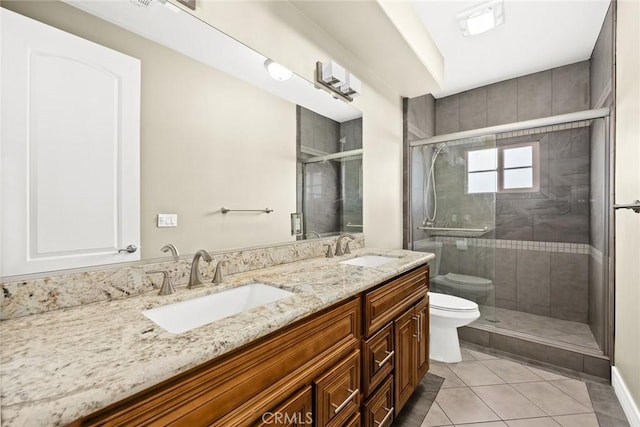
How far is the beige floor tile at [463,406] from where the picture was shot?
5.24ft

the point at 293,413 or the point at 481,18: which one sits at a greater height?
the point at 481,18

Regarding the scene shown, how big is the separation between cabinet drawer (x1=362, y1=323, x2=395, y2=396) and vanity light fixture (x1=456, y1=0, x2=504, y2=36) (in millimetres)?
2194

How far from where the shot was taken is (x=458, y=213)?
9.40ft

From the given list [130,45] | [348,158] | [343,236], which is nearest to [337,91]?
[348,158]

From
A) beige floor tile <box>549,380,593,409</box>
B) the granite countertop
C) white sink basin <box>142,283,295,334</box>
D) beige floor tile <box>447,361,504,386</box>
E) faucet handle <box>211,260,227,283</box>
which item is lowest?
beige floor tile <box>447,361,504,386</box>

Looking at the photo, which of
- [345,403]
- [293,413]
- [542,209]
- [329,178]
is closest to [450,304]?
[329,178]

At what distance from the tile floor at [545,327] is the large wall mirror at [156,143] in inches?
84.9

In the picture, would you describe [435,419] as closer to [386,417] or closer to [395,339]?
[386,417]

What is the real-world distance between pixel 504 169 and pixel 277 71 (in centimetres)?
286

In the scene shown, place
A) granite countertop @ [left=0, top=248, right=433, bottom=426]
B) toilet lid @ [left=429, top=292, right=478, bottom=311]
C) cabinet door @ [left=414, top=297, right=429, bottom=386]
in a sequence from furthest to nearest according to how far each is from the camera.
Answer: toilet lid @ [left=429, top=292, right=478, bottom=311] < cabinet door @ [left=414, top=297, right=429, bottom=386] < granite countertop @ [left=0, top=248, right=433, bottom=426]

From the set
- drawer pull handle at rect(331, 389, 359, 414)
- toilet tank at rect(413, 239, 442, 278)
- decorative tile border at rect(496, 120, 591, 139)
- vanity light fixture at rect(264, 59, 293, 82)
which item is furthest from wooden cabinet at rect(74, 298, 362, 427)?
decorative tile border at rect(496, 120, 591, 139)

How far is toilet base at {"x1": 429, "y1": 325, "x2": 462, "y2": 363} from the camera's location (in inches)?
86.0

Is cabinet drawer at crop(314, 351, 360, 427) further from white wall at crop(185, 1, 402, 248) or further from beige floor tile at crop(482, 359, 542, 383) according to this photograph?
beige floor tile at crop(482, 359, 542, 383)

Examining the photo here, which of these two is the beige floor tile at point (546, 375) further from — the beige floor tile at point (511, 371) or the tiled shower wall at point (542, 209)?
the tiled shower wall at point (542, 209)
